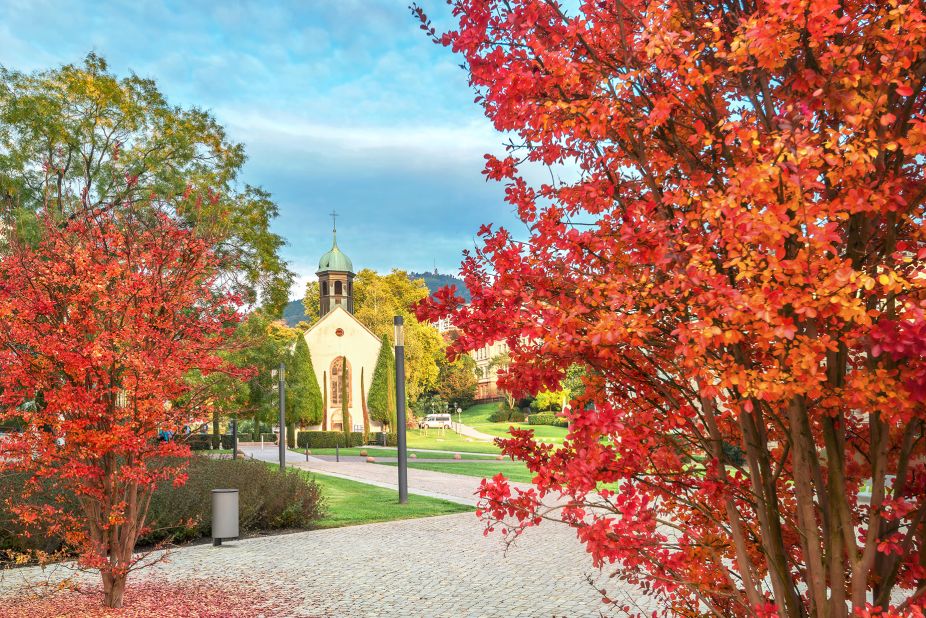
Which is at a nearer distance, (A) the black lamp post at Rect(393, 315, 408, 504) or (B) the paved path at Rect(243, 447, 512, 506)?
(A) the black lamp post at Rect(393, 315, 408, 504)

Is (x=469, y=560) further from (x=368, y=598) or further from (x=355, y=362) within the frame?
(x=355, y=362)

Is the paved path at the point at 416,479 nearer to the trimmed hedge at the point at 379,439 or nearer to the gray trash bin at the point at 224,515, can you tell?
the gray trash bin at the point at 224,515

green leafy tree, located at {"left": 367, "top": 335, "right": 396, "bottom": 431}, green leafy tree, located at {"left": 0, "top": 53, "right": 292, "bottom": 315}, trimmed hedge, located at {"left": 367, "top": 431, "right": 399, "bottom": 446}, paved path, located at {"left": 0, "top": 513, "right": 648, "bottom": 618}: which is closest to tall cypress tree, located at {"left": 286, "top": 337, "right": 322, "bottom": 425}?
green leafy tree, located at {"left": 367, "top": 335, "right": 396, "bottom": 431}

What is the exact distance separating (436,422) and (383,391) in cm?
1462

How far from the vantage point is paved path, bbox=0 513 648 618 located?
7352 mm

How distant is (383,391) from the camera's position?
4862cm

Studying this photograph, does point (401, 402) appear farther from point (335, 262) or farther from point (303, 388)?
point (335, 262)

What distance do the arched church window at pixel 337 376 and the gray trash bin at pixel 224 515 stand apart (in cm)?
3796

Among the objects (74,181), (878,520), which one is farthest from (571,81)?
(74,181)

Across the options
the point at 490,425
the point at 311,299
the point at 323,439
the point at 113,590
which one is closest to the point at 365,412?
the point at 323,439

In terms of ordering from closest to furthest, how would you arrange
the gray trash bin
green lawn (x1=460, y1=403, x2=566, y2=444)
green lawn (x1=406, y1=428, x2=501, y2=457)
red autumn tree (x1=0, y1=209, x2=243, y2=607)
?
red autumn tree (x1=0, y1=209, x2=243, y2=607) < the gray trash bin < green lawn (x1=406, y1=428, x2=501, y2=457) < green lawn (x1=460, y1=403, x2=566, y2=444)

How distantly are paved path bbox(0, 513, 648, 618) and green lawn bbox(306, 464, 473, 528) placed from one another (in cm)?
133

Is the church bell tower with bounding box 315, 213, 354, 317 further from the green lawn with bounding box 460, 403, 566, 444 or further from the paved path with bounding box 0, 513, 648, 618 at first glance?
the paved path with bounding box 0, 513, 648, 618

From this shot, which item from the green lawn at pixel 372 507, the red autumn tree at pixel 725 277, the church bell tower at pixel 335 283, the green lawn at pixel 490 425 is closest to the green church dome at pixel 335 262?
the church bell tower at pixel 335 283
